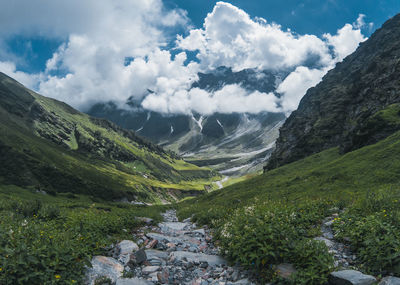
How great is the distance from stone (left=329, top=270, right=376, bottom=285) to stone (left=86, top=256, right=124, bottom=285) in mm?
7978

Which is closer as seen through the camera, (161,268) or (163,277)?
(163,277)

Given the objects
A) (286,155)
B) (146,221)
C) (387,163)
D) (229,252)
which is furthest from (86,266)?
(286,155)

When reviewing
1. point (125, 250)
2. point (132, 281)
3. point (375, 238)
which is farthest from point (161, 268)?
point (375, 238)

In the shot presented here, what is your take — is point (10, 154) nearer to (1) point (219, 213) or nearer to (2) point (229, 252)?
(1) point (219, 213)

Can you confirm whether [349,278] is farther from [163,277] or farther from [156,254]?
[156,254]

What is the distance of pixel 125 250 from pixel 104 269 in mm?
2561

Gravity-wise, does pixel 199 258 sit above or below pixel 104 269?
below

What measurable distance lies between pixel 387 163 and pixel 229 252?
36934mm

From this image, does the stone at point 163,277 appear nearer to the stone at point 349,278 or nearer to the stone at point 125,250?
the stone at point 125,250

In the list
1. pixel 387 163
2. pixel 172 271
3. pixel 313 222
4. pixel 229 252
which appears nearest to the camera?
pixel 172 271

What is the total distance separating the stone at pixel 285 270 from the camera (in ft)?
26.6

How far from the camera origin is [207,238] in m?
16.4

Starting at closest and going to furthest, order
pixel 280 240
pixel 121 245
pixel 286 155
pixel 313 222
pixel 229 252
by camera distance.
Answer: pixel 280 240, pixel 229 252, pixel 121 245, pixel 313 222, pixel 286 155

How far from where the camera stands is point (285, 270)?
8.36 m
